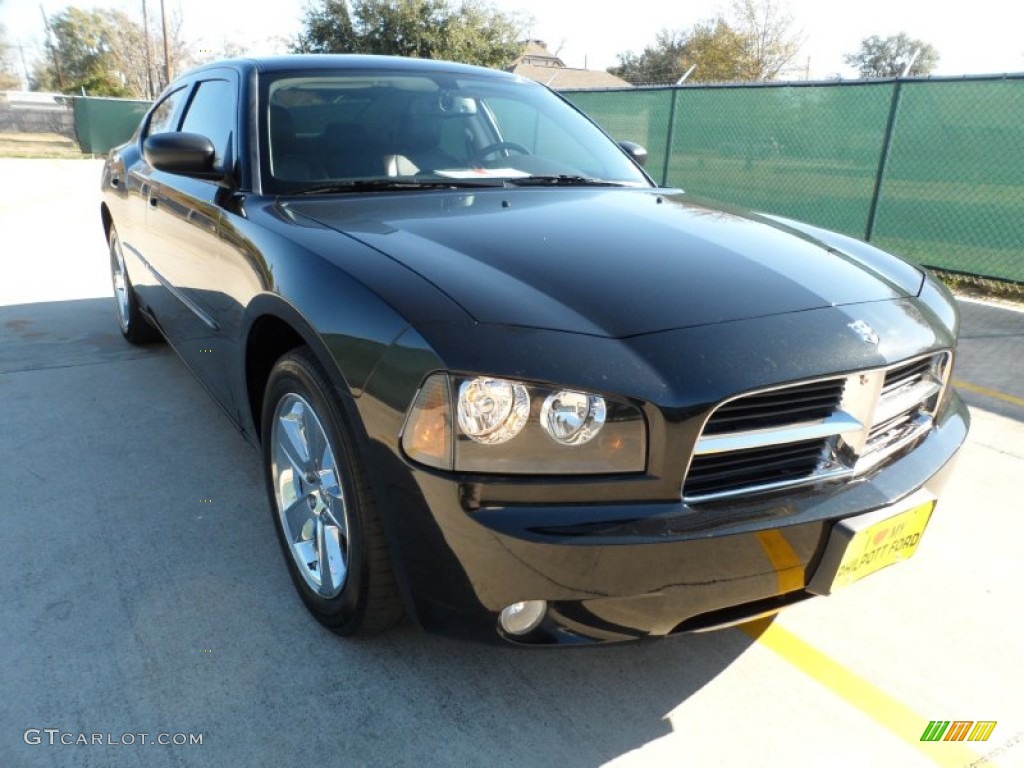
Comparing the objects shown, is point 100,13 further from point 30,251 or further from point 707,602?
point 707,602

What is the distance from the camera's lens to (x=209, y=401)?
4.19 metres

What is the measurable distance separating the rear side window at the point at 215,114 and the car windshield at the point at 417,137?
204mm

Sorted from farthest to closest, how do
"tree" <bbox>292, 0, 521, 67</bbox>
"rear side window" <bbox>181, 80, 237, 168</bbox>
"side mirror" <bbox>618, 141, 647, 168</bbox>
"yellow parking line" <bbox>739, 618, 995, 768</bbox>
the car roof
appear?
1. "tree" <bbox>292, 0, 521, 67</bbox>
2. "side mirror" <bbox>618, 141, 647, 168</bbox>
3. the car roof
4. "rear side window" <bbox>181, 80, 237, 168</bbox>
5. "yellow parking line" <bbox>739, 618, 995, 768</bbox>

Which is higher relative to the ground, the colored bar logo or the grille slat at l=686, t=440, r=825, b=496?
the grille slat at l=686, t=440, r=825, b=496

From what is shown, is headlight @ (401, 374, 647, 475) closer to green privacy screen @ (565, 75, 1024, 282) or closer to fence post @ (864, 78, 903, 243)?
green privacy screen @ (565, 75, 1024, 282)

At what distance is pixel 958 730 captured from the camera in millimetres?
2102

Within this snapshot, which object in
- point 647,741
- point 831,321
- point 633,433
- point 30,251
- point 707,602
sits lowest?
point 30,251

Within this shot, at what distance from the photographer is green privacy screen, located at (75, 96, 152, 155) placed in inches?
1032

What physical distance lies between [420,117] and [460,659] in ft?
6.61

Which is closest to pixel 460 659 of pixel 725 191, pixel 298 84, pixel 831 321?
pixel 831 321

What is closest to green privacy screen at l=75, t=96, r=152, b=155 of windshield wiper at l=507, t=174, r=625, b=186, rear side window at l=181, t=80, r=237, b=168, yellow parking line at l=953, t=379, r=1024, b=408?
rear side window at l=181, t=80, r=237, b=168

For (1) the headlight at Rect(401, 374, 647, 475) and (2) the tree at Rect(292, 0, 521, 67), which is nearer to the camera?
(1) the headlight at Rect(401, 374, 647, 475)

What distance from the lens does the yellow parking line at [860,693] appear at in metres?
2.03

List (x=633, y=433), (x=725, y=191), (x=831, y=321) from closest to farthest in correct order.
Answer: (x=633, y=433), (x=831, y=321), (x=725, y=191)
